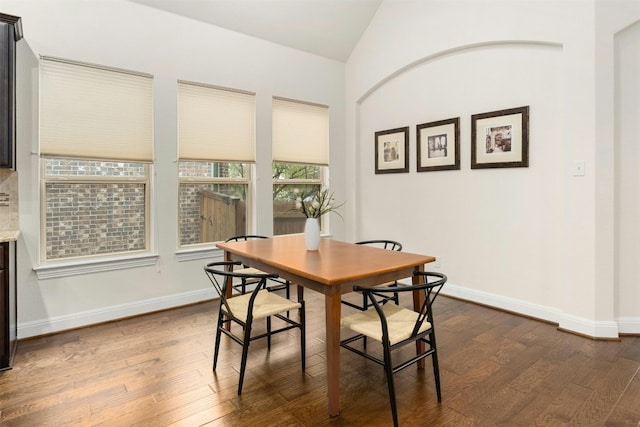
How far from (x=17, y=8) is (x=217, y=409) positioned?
3.40 meters

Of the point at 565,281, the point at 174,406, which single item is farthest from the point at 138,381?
the point at 565,281

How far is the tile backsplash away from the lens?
2949 millimetres

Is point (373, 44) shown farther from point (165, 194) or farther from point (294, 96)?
point (165, 194)

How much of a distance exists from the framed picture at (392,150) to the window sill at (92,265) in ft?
9.55

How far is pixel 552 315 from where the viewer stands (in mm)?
3363

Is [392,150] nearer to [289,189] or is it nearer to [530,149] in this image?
[289,189]

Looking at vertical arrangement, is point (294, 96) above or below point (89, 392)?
above

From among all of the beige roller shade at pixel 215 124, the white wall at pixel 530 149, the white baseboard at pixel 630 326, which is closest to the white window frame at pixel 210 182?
the beige roller shade at pixel 215 124

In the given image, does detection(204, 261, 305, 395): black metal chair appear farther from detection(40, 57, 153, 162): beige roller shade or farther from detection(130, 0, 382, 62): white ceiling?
detection(130, 0, 382, 62): white ceiling

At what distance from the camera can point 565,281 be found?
10.6ft

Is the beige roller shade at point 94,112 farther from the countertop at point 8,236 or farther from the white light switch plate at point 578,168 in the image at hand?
the white light switch plate at point 578,168

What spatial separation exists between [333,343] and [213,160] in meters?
2.69

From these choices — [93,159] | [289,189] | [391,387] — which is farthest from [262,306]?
[289,189]

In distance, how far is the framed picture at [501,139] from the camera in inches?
138
